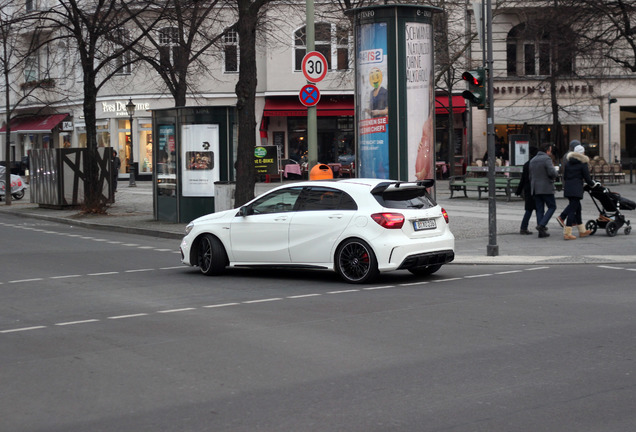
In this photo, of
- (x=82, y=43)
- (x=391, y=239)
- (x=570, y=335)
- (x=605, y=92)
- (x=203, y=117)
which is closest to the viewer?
(x=570, y=335)

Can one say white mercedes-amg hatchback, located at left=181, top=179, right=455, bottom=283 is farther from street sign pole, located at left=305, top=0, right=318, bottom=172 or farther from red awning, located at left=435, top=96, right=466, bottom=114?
red awning, located at left=435, top=96, right=466, bottom=114

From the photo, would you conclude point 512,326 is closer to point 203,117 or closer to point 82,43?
point 203,117

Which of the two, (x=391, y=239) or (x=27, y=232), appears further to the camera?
(x=27, y=232)

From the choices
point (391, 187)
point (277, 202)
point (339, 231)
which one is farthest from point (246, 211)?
point (391, 187)

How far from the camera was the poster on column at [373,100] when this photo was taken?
18672 mm

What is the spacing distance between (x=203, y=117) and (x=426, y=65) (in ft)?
21.5

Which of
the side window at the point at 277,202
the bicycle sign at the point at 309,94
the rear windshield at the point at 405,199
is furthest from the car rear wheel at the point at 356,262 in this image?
the bicycle sign at the point at 309,94

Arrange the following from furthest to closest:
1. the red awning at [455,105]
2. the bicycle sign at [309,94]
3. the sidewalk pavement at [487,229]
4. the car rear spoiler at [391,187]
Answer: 1. the red awning at [455,105]
2. the bicycle sign at [309,94]
3. the sidewalk pavement at [487,229]
4. the car rear spoiler at [391,187]

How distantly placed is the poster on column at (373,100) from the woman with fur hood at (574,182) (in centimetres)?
347

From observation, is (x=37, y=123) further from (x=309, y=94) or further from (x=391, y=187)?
(x=391, y=187)

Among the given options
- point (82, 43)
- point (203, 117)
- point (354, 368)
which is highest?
point (82, 43)

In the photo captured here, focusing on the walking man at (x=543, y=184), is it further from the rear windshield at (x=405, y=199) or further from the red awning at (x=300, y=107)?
the red awning at (x=300, y=107)

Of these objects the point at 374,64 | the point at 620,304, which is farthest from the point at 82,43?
the point at 620,304

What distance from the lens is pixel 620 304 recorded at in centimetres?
1046
